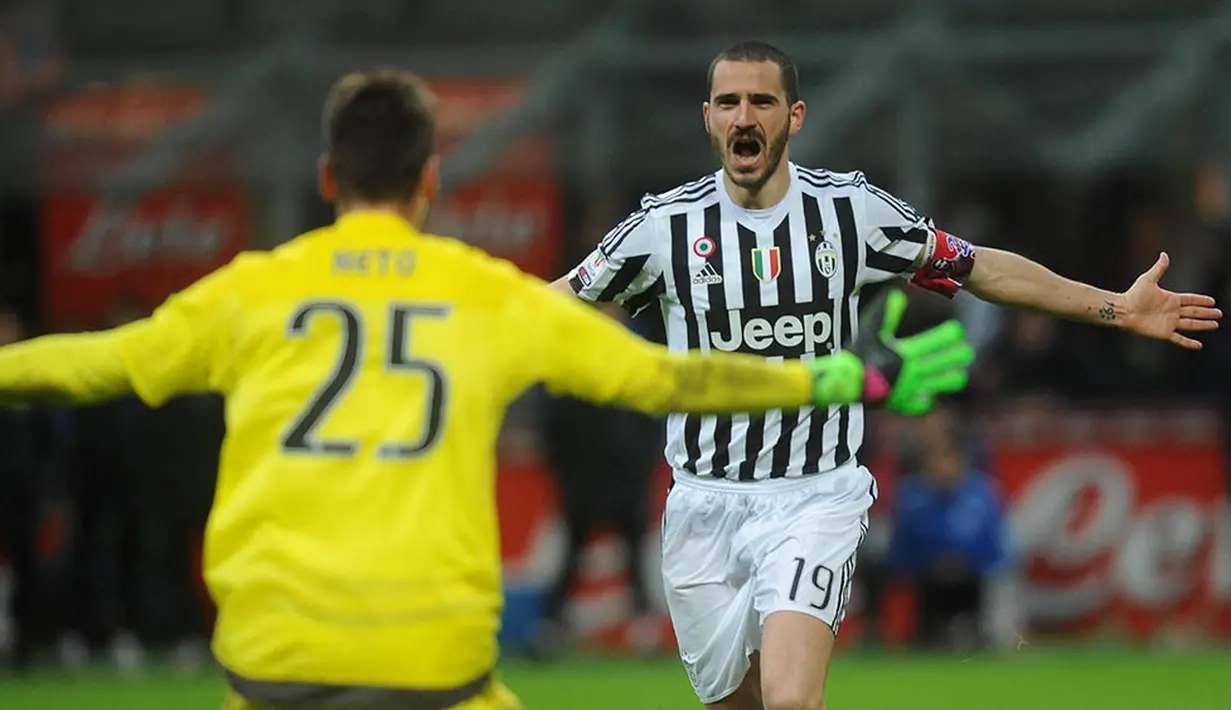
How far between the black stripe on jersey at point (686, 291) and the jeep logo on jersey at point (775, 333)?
13cm

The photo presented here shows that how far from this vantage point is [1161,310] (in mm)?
6180

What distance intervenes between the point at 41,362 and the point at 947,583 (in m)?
9.66

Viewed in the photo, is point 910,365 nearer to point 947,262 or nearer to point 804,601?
point 804,601

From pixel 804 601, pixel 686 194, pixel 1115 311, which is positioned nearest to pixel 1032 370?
pixel 686 194

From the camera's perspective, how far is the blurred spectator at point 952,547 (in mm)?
13000

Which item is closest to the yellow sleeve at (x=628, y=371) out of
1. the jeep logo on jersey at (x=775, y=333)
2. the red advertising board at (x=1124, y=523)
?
the jeep logo on jersey at (x=775, y=333)

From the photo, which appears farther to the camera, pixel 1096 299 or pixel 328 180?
pixel 1096 299

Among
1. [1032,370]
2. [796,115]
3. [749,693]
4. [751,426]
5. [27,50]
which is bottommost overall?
[749,693]

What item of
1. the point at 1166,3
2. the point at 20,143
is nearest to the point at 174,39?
the point at 20,143

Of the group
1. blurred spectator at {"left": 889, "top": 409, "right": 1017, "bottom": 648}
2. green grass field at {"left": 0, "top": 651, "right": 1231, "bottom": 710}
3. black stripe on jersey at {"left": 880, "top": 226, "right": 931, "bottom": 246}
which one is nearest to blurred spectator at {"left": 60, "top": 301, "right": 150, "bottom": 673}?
green grass field at {"left": 0, "top": 651, "right": 1231, "bottom": 710}

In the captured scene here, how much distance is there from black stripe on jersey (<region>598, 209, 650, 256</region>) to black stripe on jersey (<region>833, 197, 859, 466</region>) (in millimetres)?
621

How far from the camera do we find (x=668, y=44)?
1509 cm

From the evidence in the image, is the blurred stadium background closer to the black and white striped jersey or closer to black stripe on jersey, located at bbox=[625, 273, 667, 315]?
black stripe on jersey, located at bbox=[625, 273, 667, 315]

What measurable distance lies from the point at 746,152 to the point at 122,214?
30.1 feet
